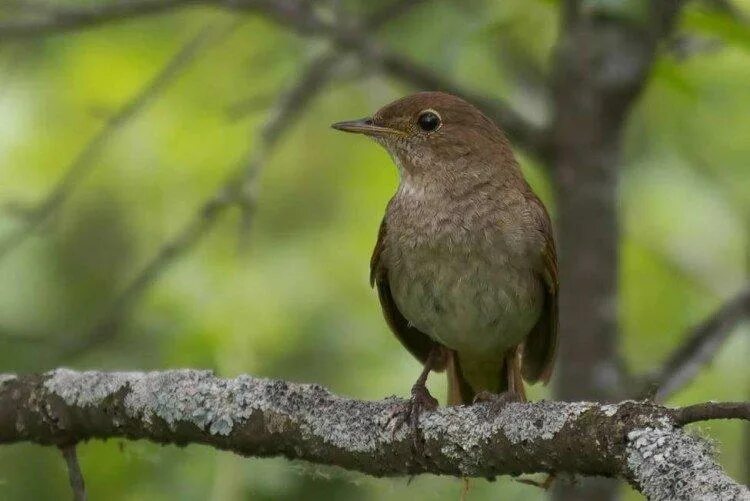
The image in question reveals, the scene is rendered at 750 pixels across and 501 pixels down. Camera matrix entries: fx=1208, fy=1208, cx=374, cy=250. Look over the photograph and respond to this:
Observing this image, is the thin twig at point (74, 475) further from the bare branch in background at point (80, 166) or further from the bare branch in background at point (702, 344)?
the bare branch in background at point (702, 344)

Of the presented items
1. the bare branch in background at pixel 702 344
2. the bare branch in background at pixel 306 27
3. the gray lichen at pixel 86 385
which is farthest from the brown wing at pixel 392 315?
the gray lichen at pixel 86 385

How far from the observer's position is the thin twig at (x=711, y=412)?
2590 mm

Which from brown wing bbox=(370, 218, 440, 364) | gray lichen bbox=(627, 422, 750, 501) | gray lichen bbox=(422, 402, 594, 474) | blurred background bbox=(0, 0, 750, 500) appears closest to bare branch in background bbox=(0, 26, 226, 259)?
blurred background bbox=(0, 0, 750, 500)

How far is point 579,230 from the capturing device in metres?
6.00

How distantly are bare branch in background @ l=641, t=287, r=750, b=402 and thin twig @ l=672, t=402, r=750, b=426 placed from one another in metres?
2.40

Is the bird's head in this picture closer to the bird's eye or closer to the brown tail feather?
the bird's eye

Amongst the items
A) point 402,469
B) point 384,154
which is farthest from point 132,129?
point 402,469

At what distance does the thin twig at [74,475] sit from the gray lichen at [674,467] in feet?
5.98

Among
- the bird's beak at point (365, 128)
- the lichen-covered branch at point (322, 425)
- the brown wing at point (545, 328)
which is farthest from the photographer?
the bird's beak at point (365, 128)

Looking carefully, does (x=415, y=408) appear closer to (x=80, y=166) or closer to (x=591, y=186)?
(x=80, y=166)

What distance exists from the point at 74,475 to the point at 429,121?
2.43 m

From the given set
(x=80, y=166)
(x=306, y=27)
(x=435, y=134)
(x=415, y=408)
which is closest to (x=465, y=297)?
(x=435, y=134)

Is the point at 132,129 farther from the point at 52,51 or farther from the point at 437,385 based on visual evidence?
the point at 437,385

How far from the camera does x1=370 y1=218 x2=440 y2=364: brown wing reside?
203 inches
